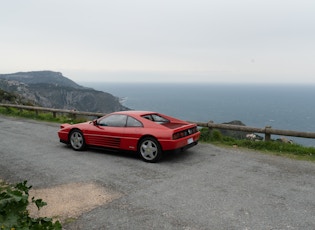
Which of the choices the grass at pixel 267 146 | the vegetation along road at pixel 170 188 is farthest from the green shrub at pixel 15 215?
the grass at pixel 267 146

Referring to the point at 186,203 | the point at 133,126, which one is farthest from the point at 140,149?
the point at 186,203

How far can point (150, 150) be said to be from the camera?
7906 millimetres

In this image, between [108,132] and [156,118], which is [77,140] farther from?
[156,118]

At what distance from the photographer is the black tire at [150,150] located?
7766 mm

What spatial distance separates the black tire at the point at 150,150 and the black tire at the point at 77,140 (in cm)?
207

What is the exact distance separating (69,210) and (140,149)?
10.6ft

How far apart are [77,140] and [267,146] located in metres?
5.71

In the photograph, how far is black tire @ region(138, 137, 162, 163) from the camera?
777 cm

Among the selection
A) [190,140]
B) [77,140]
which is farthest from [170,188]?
[77,140]

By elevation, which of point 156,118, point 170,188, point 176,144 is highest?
point 156,118

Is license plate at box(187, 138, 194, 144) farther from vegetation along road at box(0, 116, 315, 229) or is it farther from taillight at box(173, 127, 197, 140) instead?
vegetation along road at box(0, 116, 315, 229)

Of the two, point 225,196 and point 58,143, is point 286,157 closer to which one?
point 225,196

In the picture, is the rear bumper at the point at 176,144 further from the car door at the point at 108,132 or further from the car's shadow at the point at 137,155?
the car door at the point at 108,132

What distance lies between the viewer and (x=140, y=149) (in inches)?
317
